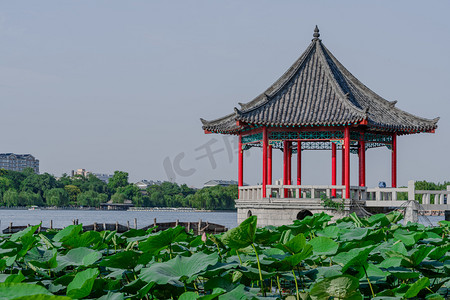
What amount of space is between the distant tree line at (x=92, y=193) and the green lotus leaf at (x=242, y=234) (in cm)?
7890

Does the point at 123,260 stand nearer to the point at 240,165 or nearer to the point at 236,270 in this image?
the point at 236,270

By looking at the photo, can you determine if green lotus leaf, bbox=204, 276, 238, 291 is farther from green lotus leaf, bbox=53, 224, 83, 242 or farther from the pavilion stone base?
the pavilion stone base

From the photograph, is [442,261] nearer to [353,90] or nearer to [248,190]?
[248,190]

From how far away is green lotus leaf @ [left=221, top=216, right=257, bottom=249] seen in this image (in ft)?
11.2

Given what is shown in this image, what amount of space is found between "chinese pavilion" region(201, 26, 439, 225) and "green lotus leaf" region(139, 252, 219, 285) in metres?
13.7

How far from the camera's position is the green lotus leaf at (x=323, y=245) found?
3.76 metres

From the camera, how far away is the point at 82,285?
9.33 feet

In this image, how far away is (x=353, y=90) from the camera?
1986 cm

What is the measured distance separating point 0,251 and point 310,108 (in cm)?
1461

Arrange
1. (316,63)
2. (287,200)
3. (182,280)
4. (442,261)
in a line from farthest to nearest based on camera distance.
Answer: (316,63), (287,200), (442,261), (182,280)

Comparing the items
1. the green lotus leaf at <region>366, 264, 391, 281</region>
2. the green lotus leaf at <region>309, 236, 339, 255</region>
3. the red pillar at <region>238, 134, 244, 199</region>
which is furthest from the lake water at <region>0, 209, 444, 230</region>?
the green lotus leaf at <region>366, 264, 391, 281</region>

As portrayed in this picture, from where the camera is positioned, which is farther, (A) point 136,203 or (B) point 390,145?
(A) point 136,203

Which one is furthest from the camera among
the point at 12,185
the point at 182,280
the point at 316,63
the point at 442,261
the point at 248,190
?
the point at 12,185

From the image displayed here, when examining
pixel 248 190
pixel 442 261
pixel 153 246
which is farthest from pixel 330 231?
pixel 248 190
